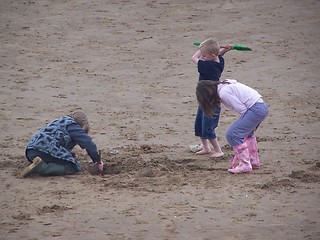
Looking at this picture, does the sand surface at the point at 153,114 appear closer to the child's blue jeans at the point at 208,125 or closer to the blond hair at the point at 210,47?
the child's blue jeans at the point at 208,125

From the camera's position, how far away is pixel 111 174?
29.6 feet

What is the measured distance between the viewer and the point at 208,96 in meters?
8.70

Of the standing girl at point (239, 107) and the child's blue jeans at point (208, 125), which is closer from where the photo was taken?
the standing girl at point (239, 107)

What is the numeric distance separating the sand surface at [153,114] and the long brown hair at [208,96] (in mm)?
688

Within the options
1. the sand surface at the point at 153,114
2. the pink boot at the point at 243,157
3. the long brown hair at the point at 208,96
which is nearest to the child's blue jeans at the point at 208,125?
the sand surface at the point at 153,114

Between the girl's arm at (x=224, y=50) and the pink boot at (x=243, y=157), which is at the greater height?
the girl's arm at (x=224, y=50)

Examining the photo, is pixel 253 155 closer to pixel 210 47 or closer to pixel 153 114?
pixel 210 47

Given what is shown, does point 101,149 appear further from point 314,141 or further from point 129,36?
point 129,36

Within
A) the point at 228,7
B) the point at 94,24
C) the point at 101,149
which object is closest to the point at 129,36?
the point at 94,24

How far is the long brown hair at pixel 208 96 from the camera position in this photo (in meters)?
8.70

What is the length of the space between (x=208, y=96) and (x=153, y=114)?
260 centimetres

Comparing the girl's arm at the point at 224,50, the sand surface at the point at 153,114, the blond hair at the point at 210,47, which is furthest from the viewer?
the girl's arm at the point at 224,50

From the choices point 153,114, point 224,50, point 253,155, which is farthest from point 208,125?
point 153,114

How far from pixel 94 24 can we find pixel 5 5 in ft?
7.14
